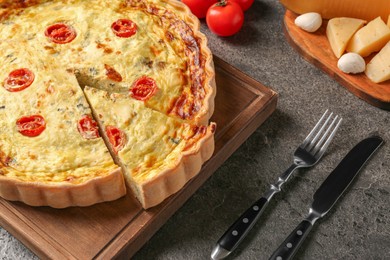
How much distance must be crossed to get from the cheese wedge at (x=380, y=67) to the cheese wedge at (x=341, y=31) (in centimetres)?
24

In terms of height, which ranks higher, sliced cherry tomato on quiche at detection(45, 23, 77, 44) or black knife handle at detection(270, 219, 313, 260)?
sliced cherry tomato on quiche at detection(45, 23, 77, 44)

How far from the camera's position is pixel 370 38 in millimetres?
4383

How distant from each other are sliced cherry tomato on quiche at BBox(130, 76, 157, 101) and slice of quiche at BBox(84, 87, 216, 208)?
0.05 metres

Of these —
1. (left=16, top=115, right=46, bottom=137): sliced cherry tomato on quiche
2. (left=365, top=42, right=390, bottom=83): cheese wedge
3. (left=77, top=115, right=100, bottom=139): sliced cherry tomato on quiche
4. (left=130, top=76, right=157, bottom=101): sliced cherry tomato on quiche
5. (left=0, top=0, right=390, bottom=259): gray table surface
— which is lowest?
(left=0, top=0, right=390, bottom=259): gray table surface

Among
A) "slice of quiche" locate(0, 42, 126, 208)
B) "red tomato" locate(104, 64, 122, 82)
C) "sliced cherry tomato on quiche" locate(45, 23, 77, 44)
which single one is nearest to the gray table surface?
"slice of quiche" locate(0, 42, 126, 208)

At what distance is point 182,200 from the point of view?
3654mm

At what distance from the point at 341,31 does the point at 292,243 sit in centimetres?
179

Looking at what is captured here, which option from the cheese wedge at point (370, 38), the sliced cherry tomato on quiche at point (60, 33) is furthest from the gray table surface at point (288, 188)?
the sliced cherry tomato on quiche at point (60, 33)

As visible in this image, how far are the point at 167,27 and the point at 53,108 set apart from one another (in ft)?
3.32

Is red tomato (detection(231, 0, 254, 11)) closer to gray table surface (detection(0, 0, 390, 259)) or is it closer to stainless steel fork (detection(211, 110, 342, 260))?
gray table surface (detection(0, 0, 390, 259))

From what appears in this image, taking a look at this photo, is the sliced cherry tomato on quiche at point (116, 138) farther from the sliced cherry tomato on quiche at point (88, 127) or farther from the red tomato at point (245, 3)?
the red tomato at point (245, 3)

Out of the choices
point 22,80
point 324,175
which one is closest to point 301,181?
point 324,175

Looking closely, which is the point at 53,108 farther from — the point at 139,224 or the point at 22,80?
the point at 139,224

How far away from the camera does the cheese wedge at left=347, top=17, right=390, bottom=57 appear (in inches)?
172
